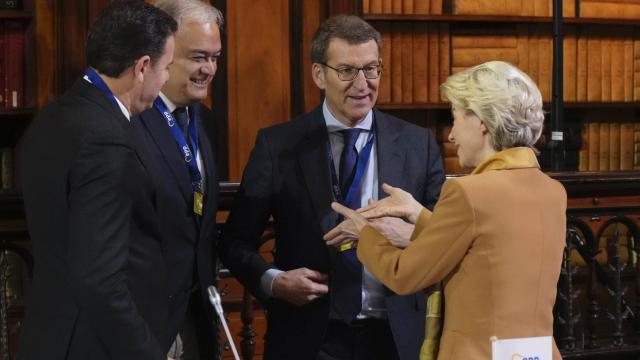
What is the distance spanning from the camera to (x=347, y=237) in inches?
95.2

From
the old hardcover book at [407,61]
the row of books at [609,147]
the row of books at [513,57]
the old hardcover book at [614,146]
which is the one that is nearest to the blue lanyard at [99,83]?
the row of books at [513,57]

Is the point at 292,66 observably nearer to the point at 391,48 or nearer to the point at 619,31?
the point at 391,48

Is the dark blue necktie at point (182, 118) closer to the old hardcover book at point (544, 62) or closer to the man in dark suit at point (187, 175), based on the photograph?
the man in dark suit at point (187, 175)

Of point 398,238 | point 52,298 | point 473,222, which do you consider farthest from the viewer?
point 398,238

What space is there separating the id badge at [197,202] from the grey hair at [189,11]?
42 cm

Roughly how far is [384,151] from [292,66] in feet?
9.88

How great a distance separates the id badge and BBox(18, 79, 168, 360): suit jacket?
41cm

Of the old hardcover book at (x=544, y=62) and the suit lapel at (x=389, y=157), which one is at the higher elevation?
the old hardcover book at (x=544, y=62)

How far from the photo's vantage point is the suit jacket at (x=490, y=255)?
208cm

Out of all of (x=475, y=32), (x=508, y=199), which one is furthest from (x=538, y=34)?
(x=508, y=199)

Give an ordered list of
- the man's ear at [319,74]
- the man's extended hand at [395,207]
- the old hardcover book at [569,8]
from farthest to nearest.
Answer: the old hardcover book at [569,8] → the man's ear at [319,74] → the man's extended hand at [395,207]

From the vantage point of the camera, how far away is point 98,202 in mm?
1838

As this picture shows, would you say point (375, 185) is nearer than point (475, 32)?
Yes

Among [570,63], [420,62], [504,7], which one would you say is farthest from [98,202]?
[570,63]
